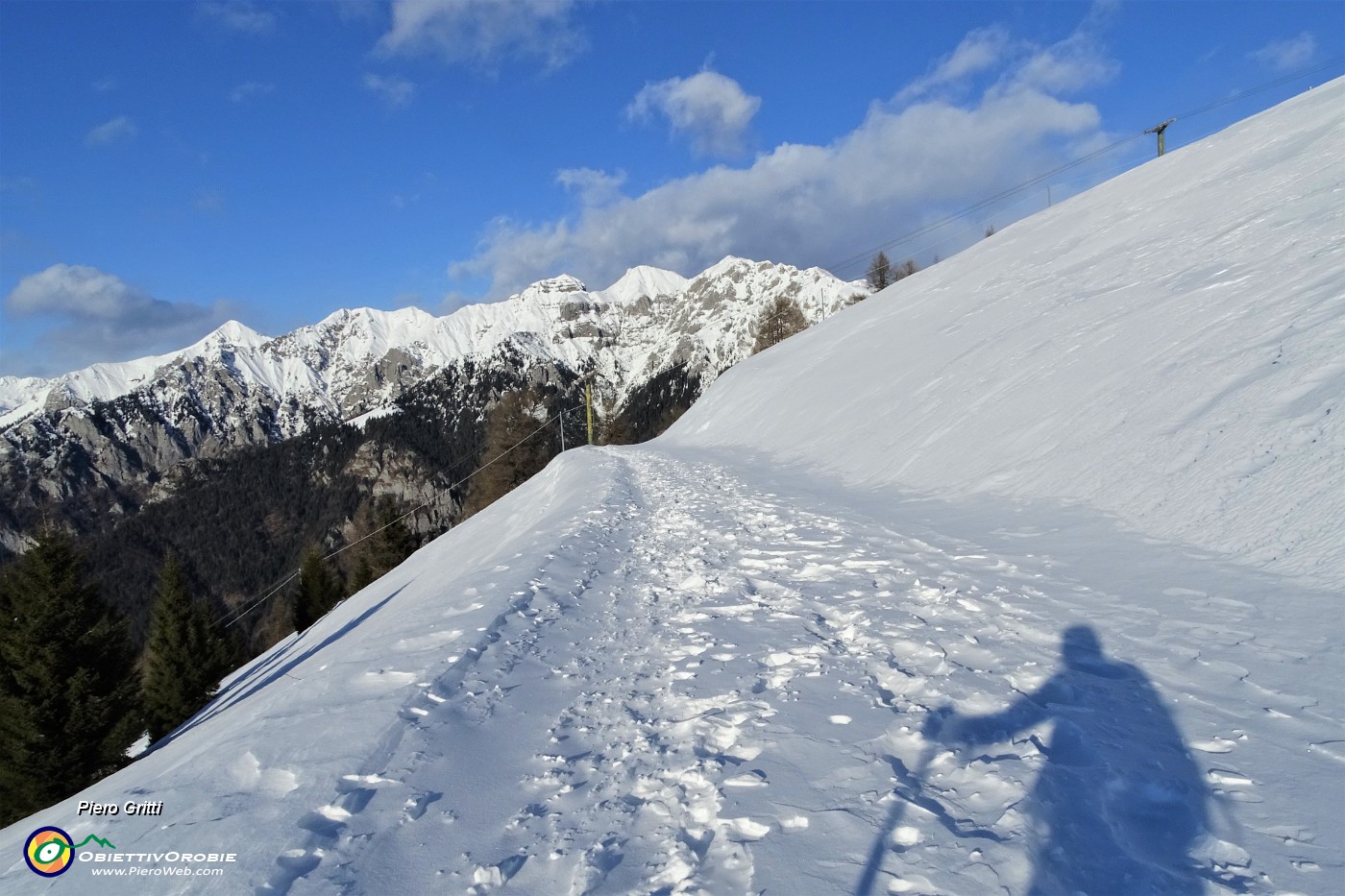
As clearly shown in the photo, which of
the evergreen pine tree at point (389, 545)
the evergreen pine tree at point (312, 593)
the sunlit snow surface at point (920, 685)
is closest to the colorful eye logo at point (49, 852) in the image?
the sunlit snow surface at point (920, 685)

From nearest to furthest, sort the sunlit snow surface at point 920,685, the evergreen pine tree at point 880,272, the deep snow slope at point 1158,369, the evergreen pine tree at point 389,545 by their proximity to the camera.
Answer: the sunlit snow surface at point 920,685 → the deep snow slope at point 1158,369 → the evergreen pine tree at point 389,545 → the evergreen pine tree at point 880,272

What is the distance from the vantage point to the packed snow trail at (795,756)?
10.7 feet

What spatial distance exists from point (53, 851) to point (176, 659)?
31.6 metres

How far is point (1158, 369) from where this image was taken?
10039mm

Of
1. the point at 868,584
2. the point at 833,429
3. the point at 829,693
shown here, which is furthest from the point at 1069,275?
the point at 829,693

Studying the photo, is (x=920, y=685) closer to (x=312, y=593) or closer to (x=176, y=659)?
(x=176, y=659)

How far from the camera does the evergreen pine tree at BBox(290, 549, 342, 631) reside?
140 feet

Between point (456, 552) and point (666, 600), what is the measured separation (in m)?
12.5

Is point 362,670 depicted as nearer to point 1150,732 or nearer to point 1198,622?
point 1150,732

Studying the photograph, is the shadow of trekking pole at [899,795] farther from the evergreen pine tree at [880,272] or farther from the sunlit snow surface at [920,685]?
the evergreen pine tree at [880,272]

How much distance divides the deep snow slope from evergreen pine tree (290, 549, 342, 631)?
111ft

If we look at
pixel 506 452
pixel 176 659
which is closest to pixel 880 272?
pixel 506 452

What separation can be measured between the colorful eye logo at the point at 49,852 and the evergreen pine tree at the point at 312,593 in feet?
140

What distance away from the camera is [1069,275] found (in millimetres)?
17531
